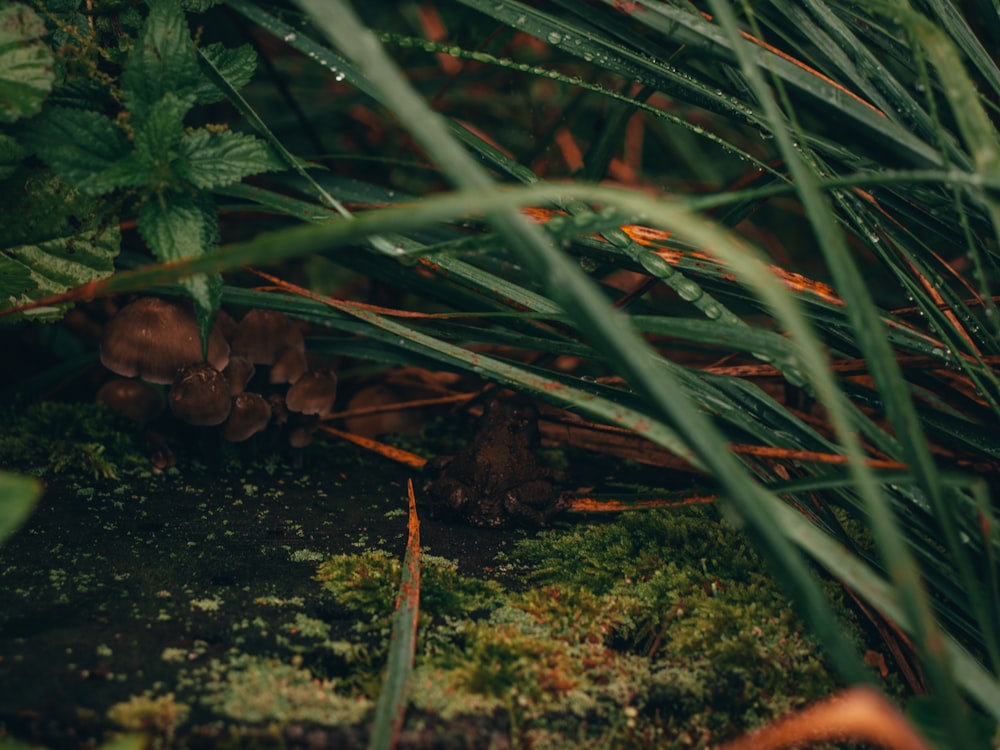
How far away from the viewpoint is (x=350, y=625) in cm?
103

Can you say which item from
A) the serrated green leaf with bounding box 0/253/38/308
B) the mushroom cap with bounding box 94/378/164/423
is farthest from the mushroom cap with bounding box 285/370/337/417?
the serrated green leaf with bounding box 0/253/38/308

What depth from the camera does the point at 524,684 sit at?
941 millimetres

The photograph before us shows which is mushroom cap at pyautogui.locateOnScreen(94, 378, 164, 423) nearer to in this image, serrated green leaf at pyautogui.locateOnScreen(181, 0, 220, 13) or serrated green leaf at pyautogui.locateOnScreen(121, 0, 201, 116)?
serrated green leaf at pyautogui.locateOnScreen(121, 0, 201, 116)

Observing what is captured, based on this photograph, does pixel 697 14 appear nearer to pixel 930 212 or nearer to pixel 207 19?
pixel 930 212

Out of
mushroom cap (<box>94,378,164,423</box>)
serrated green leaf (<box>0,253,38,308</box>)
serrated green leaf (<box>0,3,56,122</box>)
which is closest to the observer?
serrated green leaf (<box>0,3,56,122</box>)

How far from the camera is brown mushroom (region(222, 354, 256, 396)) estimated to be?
1544 mm

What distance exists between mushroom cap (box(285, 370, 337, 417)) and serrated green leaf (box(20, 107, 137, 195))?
0.54 metres

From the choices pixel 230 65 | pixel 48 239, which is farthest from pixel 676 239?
pixel 48 239

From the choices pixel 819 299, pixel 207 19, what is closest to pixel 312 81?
pixel 207 19

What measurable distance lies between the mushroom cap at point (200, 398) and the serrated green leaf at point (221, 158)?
1.30 ft

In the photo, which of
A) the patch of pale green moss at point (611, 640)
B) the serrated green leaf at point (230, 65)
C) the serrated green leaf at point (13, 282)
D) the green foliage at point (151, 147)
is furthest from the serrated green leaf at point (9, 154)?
the patch of pale green moss at point (611, 640)

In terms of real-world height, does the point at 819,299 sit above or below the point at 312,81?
below

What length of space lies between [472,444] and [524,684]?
23.7 inches

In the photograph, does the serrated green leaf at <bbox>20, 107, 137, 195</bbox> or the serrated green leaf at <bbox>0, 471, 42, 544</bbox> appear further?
the serrated green leaf at <bbox>20, 107, 137, 195</bbox>
